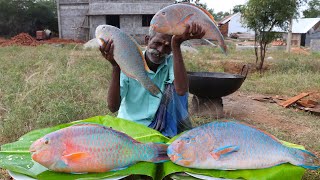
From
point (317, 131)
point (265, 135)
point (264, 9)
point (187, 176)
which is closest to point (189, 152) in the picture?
point (187, 176)

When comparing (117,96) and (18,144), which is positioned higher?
(117,96)

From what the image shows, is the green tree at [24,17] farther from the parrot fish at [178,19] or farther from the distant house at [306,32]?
the parrot fish at [178,19]

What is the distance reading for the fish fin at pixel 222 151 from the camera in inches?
72.6

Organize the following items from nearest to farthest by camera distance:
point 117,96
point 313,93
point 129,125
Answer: point 129,125
point 117,96
point 313,93

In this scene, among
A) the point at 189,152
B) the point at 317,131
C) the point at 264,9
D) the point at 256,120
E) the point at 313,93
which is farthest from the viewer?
the point at 264,9

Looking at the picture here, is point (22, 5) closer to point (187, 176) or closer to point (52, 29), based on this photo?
point (52, 29)

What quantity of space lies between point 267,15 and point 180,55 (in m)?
9.91

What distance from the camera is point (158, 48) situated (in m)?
2.56

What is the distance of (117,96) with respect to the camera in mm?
2639

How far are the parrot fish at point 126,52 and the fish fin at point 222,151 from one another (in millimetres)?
601

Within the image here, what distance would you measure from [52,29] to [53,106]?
29055 mm

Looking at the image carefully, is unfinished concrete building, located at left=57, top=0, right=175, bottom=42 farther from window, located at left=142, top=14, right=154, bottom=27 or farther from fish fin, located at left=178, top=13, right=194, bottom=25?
fish fin, located at left=178, top=13, right=194, bottom=25

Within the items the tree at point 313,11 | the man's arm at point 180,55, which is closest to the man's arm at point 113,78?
the man's arm at point 180,55

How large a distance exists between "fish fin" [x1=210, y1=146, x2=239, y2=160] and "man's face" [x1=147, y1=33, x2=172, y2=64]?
3.22 feet
